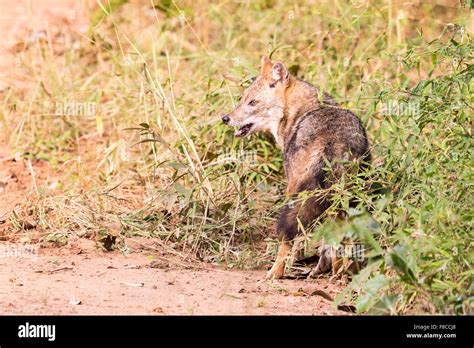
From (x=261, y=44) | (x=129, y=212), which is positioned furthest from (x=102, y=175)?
(x=261, y=44)

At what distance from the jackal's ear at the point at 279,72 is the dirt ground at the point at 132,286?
1737mm

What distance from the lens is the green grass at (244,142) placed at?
484 cm

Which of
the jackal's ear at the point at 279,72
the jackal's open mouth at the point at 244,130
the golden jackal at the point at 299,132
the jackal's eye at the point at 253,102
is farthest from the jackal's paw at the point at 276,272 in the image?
the jackal's ear at the point at 279,72

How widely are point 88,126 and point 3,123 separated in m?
0.76

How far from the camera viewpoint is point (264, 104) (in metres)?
7.14

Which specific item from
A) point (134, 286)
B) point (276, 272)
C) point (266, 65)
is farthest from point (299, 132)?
point (134, 286)

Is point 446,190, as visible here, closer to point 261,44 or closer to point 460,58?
point 460,58

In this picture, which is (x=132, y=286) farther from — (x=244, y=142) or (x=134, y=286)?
(x=244, y=142)

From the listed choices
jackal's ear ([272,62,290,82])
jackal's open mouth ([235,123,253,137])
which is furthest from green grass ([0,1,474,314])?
jackal's ear ([272,62,290,82])

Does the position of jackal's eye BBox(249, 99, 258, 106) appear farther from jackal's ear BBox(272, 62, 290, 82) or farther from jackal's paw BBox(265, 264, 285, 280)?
jackal's paw BBox(265, 264, 285, 280)

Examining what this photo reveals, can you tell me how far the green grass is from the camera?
484 centimetres

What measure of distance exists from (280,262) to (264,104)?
5.58 ft

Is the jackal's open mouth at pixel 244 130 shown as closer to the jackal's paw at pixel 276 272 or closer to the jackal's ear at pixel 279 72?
the jackal's ear at pixel 279 72

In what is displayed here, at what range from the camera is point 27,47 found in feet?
30.7
